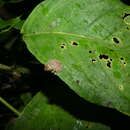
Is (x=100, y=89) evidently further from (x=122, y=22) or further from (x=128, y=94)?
(x=122, y=22)

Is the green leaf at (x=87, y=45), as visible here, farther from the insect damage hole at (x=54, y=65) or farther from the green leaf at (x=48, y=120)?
the green leaf at (x=48, y=120)

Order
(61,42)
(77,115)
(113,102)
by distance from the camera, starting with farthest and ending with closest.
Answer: (77,115) → (61,42) → (113,102)

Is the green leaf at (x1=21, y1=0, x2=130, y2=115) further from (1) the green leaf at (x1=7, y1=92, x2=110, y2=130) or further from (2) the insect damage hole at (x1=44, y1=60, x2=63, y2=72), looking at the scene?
(1) the green leaf at (x1=7, y1=92, x2=110, y2=130)

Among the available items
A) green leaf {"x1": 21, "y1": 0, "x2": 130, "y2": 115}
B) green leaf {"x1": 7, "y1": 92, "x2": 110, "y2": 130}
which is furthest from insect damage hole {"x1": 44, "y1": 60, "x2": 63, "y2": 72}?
green leaf {"x1": 7, "y1": 92, "x2": 110, "y2": 130}

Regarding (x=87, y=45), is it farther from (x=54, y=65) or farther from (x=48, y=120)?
(x=48, y=120)

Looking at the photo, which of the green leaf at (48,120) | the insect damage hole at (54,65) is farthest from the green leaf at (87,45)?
the green leaf at (48,120)

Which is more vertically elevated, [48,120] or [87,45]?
[87,45]

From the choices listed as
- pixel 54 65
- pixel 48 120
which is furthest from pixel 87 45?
pixel 48 120

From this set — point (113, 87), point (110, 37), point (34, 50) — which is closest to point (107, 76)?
point (113, 87)

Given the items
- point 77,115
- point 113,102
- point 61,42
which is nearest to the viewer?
point 113,102
